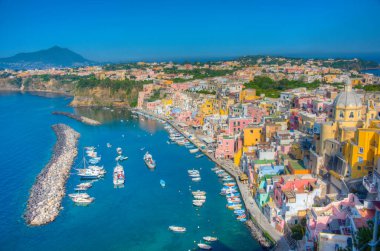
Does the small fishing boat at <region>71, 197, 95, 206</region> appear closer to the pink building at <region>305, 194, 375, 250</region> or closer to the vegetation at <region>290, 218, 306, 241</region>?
the vegetation at <region>290, 218, 306, 241</region>

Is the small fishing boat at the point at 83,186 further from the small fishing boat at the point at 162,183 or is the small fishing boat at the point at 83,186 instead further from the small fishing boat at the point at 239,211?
the small fishing boat at the point at 239,211

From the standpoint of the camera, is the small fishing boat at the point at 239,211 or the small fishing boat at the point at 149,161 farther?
the small fishing boat at the point at 149,161

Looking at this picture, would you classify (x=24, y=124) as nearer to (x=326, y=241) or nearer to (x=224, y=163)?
(x=224, y=163)

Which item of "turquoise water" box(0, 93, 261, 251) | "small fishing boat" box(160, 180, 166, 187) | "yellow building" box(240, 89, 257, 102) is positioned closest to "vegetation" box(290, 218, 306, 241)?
"turquoise water" box(0, 93, 261, 251)

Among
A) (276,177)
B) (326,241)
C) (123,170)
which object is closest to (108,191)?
(123,170)

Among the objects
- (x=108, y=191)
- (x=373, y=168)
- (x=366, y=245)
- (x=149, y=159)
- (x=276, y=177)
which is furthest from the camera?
(x=149, y=159)

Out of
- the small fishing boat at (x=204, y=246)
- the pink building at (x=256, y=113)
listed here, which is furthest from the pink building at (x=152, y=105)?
the small fishing boat at (x=204, y=246)
